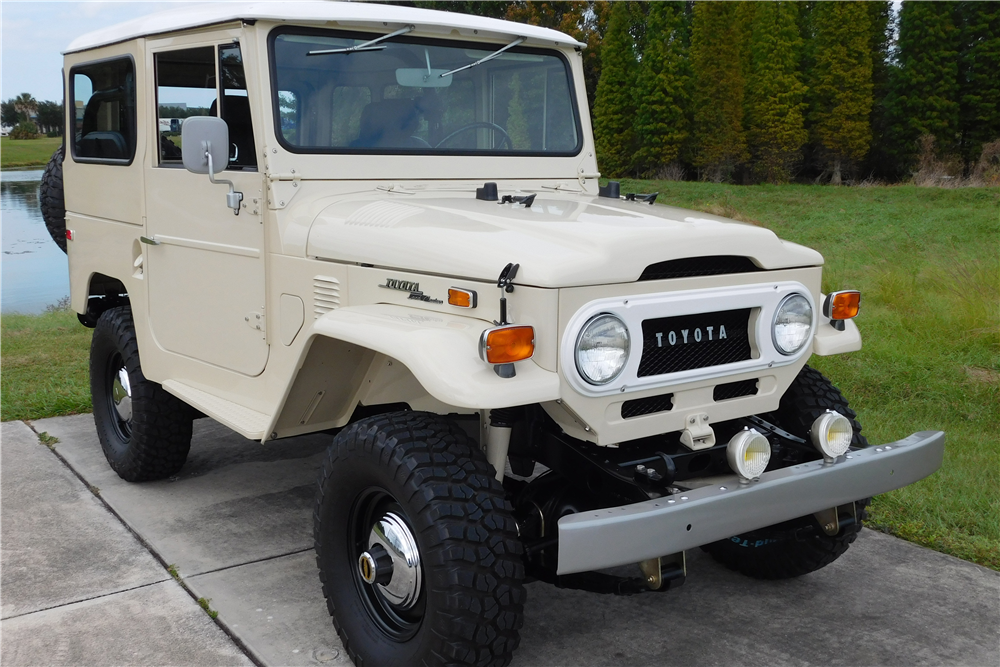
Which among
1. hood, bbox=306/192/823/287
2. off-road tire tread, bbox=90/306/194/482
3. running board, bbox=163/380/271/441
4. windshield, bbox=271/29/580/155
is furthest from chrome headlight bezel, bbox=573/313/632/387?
off-road tire tread, bbox=90/306/194/482

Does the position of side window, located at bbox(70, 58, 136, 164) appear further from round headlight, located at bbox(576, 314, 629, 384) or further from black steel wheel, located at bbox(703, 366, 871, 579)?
black steel wheel, located at bbox(703, 366, 871, 579)

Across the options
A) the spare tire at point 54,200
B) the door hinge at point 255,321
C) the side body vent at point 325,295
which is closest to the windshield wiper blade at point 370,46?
the side body vent at point 325,295

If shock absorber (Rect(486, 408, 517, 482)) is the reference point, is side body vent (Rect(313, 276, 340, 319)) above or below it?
above

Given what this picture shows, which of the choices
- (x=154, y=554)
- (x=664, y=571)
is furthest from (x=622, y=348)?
(x=154, y=554)

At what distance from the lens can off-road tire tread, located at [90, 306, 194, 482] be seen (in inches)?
178

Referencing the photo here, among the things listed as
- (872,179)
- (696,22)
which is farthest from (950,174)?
(696,22)

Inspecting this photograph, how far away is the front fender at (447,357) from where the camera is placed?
2.45 meters

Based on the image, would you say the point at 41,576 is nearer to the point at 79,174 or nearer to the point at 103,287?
the point at 103,287

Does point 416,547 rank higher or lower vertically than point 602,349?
lower

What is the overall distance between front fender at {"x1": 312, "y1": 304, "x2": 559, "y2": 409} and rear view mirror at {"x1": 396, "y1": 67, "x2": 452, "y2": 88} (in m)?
1.32

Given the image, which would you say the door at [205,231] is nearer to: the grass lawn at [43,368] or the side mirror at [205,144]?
the side mirror at [205,144]

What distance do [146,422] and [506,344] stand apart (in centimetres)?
271

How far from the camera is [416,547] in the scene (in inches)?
107

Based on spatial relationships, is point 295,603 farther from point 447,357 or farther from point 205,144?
point 205,144
